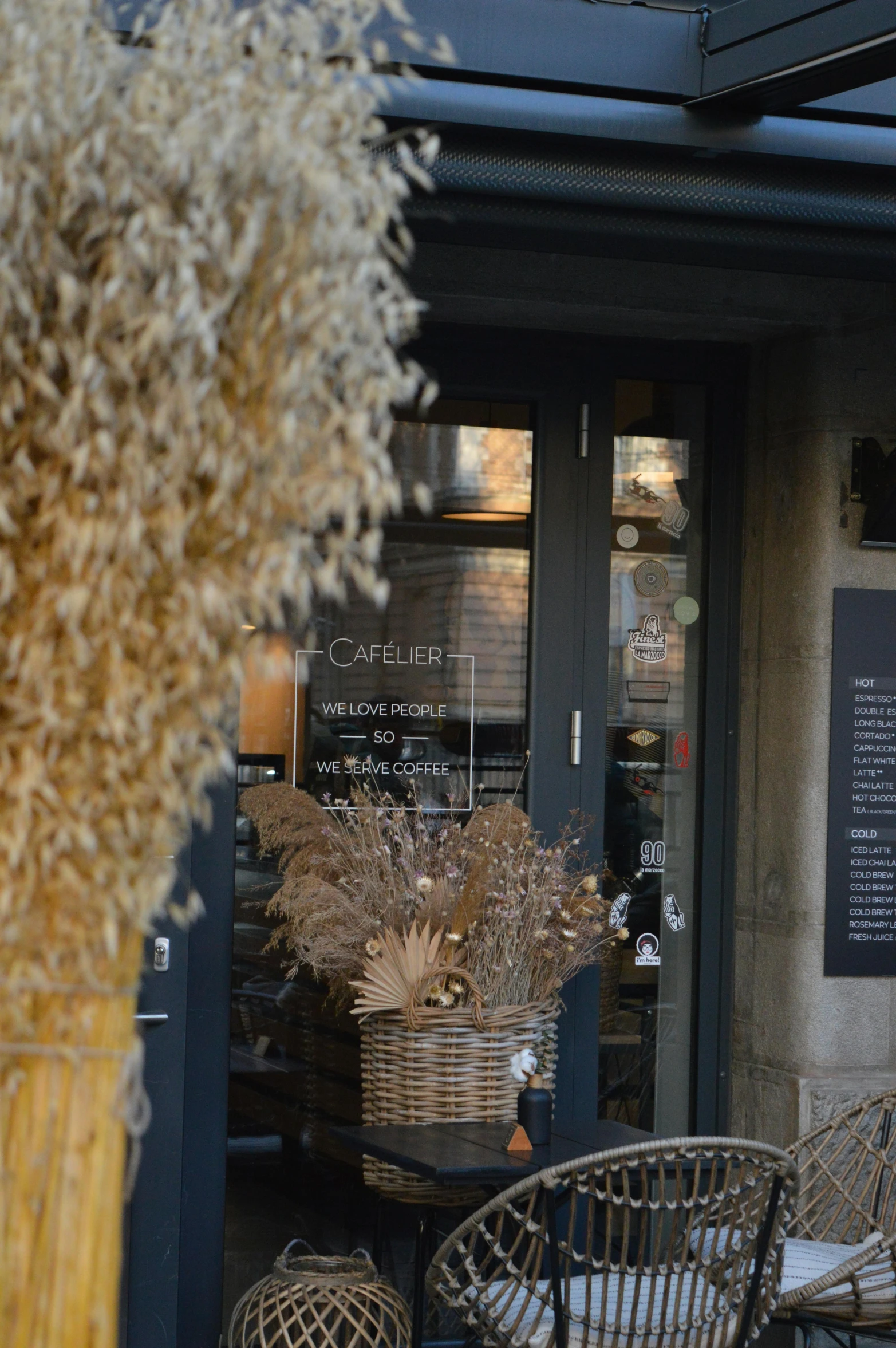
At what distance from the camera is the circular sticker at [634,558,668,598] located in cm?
432

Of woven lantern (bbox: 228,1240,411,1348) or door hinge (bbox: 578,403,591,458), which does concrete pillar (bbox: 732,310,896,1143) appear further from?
woven lantern (bbox: 228,1240,411,1348)

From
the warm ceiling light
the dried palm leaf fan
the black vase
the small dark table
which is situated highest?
the warm ceiling light

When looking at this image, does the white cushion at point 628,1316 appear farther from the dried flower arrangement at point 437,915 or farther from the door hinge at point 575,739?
the door hinge at point 575,739

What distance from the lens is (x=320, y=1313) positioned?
3102 millimetres

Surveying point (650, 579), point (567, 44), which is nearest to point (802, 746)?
point (650, 579)

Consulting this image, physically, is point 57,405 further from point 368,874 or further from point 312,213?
point 368,874

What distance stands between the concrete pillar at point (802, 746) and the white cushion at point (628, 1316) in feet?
4.09

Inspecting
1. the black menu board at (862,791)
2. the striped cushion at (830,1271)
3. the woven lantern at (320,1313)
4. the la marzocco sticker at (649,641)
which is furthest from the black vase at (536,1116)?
the la marzocco sticker at (649,641)

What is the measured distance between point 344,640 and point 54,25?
293 cm

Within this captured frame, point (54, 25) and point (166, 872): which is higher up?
point (54, 25)

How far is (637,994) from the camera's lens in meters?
4.30

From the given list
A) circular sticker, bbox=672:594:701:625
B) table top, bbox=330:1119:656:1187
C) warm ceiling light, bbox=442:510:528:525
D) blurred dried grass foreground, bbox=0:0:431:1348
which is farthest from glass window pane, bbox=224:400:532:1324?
blurred dried grass foreground, bbox=0:0:431:1348

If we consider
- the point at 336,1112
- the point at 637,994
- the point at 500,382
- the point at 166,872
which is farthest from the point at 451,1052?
the point at 166,872

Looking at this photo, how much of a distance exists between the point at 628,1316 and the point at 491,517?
7.06ft
